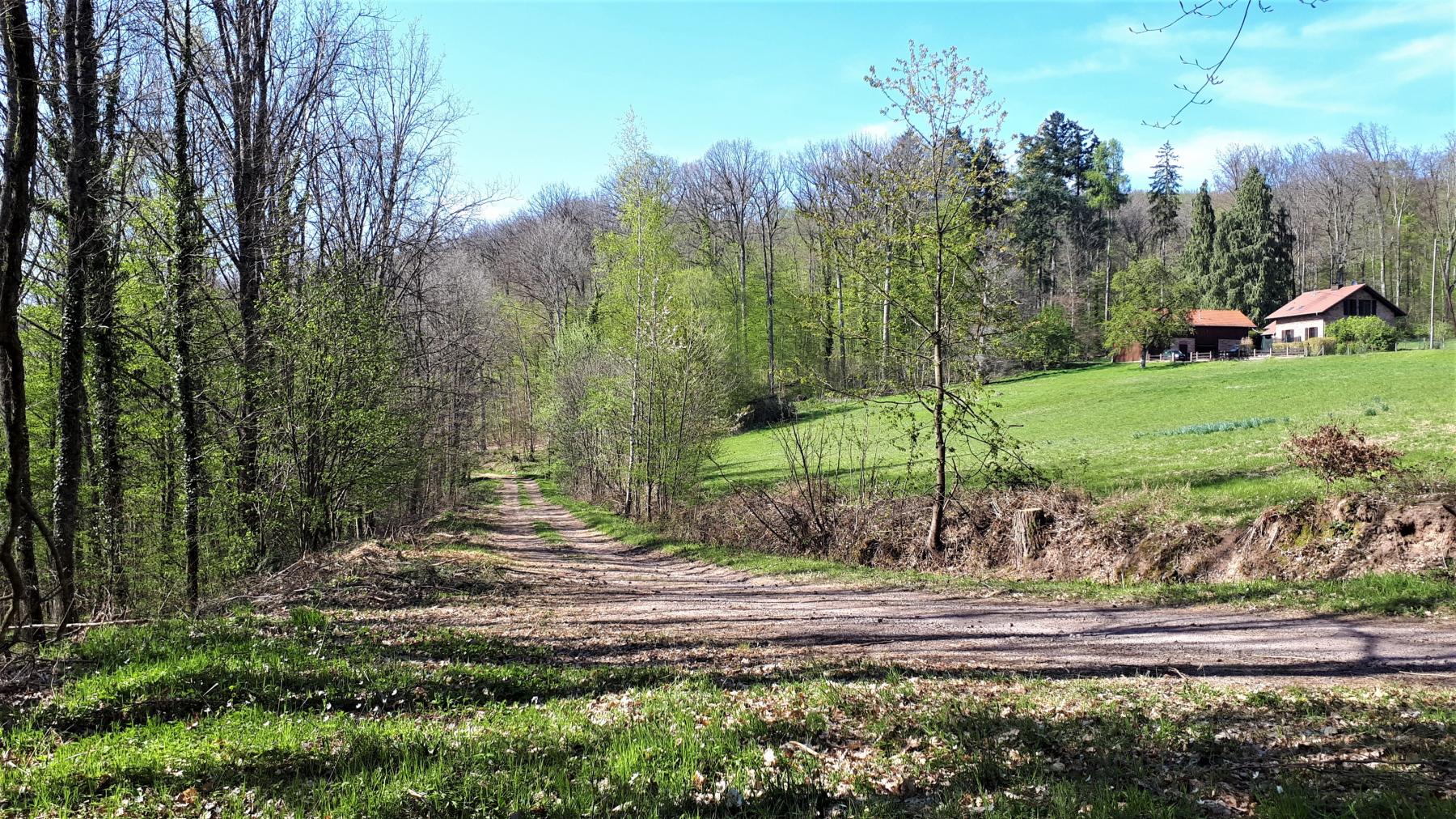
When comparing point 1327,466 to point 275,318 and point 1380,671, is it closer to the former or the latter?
point 1380,671

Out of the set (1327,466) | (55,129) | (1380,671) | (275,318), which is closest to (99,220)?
(55,129)

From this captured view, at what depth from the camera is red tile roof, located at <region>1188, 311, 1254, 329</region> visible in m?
62.5

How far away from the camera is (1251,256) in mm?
64750

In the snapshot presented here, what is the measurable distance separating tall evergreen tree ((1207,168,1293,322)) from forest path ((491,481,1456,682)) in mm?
68631

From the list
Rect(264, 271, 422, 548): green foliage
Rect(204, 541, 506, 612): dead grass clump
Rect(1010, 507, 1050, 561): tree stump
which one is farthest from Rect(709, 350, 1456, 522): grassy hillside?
Rect(264, 271, 422, 548): green foliage

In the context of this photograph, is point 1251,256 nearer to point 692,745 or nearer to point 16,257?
point 692,745

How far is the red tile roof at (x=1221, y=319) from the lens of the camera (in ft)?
205

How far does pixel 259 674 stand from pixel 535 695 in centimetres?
224

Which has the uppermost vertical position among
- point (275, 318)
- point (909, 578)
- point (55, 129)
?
point (55, 129)

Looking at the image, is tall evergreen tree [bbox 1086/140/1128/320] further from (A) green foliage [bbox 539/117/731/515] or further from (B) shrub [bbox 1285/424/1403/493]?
(B) shrub [bbox 1285/424/1403/493]

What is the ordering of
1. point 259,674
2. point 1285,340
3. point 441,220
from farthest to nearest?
point 1285,340, point 441,220, point 259,674

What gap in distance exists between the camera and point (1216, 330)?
63.0 m

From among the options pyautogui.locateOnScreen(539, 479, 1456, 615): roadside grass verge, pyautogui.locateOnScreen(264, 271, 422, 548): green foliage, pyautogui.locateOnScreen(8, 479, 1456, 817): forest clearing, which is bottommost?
pyautogui.locateOnScreen(539, 479, 1456, 615): roadside grass verge

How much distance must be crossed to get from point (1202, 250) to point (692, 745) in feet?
256
